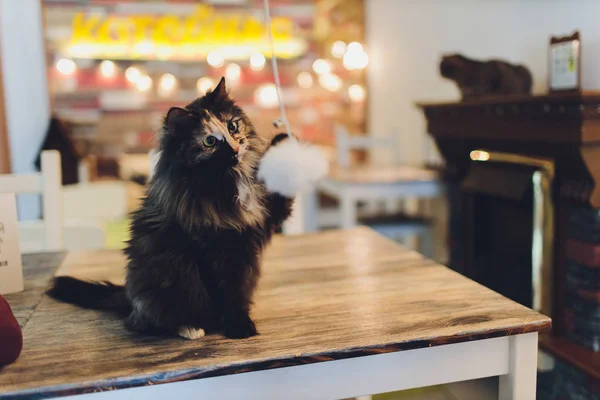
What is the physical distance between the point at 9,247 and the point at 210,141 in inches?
21.3

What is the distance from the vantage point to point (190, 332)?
81cm

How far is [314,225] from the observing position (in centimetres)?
333

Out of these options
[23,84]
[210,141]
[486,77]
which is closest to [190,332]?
[210,141]

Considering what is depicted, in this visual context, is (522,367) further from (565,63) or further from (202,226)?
(565,63)

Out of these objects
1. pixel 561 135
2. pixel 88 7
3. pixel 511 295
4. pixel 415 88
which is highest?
pixel 88 7

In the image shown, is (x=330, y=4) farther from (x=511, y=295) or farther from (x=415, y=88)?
(x=511, y=295)

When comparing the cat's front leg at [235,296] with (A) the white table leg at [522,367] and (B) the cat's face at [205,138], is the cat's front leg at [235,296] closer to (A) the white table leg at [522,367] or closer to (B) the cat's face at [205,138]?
(B) the cat's face at [205,138]

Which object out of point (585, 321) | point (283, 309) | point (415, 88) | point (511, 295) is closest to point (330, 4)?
point (415, 88)

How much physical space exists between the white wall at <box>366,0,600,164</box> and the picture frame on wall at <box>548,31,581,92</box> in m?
0.86

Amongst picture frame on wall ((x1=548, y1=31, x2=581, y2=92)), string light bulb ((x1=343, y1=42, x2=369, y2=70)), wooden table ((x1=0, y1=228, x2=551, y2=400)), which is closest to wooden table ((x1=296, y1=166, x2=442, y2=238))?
picture frame on wall ((x1=548, y1=31, x2=581, y2=92))

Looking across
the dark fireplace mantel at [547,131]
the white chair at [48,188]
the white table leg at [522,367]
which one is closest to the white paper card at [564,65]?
the dark fireplace mantel at [547,131]

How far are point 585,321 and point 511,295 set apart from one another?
18.5 inches

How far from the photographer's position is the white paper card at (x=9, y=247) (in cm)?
103

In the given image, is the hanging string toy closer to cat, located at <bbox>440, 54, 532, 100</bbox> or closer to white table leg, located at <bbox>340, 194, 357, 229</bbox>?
cat, located at <bbox>440, 54, 532, 100</bbox>
